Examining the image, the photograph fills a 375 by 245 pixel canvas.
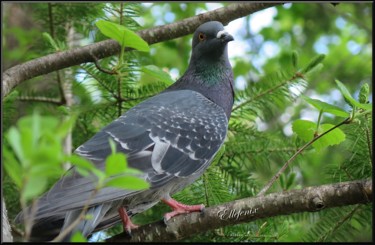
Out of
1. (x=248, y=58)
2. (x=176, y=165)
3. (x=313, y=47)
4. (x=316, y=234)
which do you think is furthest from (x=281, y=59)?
(x=176, y=165)

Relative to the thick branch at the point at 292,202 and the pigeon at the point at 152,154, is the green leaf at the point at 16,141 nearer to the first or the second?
the pigeon at the point at 152,154

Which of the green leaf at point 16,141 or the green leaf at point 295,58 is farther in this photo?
the green leaf at point 295,58

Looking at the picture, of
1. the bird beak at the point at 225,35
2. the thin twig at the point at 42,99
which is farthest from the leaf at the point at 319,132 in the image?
the thin twig at the point at 42,99

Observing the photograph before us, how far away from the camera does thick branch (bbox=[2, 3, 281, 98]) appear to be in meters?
4.06

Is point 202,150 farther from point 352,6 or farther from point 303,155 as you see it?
point 352,6

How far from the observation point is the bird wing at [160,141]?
10.5ft

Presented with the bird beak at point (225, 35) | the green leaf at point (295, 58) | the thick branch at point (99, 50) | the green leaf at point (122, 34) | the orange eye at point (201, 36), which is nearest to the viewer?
the green leaf at point (122, 34)

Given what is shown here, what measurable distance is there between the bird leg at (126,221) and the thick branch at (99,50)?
104 cm

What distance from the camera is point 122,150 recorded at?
140 inches

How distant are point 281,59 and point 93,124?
143 inches

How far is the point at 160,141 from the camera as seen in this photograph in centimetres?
374

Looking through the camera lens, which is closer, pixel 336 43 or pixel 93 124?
pixel 93 124

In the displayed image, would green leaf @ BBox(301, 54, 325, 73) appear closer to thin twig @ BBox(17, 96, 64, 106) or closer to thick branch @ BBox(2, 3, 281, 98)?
thick branch @ BBox(2, 3, 281, 98)

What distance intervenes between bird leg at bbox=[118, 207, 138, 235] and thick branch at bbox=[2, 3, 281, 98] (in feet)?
3.42
